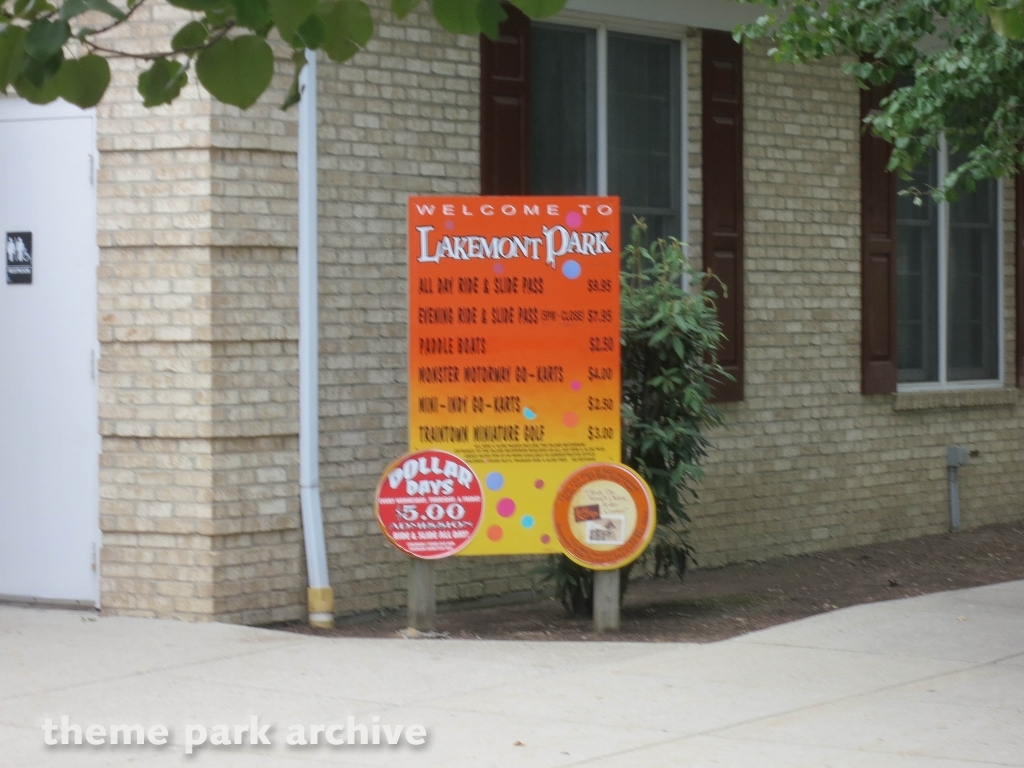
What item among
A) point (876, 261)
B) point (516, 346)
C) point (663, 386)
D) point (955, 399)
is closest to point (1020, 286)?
point (955, 399)

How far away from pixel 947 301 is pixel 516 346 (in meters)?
6.14

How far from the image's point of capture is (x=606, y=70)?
1043 cm

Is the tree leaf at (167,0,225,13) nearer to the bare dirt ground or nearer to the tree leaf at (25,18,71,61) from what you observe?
the tree leaf at (25,18,71,61)

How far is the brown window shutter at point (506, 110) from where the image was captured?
9594 mm

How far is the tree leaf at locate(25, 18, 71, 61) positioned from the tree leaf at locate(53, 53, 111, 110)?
0.54 ft

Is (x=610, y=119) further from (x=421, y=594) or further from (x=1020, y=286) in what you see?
(x=1020, y=286)

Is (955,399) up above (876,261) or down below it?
below

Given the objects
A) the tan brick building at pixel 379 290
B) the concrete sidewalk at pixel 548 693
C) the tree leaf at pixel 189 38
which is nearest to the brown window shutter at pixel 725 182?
the tan brick building at pixel 379 290

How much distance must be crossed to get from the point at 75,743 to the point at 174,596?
2.40 metres

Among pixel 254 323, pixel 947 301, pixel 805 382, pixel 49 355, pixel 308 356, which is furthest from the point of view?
pixel 947 301

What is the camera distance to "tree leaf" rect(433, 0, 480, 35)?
401 cm

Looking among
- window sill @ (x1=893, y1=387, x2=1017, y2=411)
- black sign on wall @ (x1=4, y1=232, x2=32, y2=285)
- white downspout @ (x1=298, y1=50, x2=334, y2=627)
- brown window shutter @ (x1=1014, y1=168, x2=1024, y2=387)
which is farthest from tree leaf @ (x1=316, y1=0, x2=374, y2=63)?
brown window shutter @ (x1=1014, y1=168, x2=1024, y2=387)

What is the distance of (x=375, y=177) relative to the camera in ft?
29.7

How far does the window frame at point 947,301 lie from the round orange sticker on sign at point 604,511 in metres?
5.03
